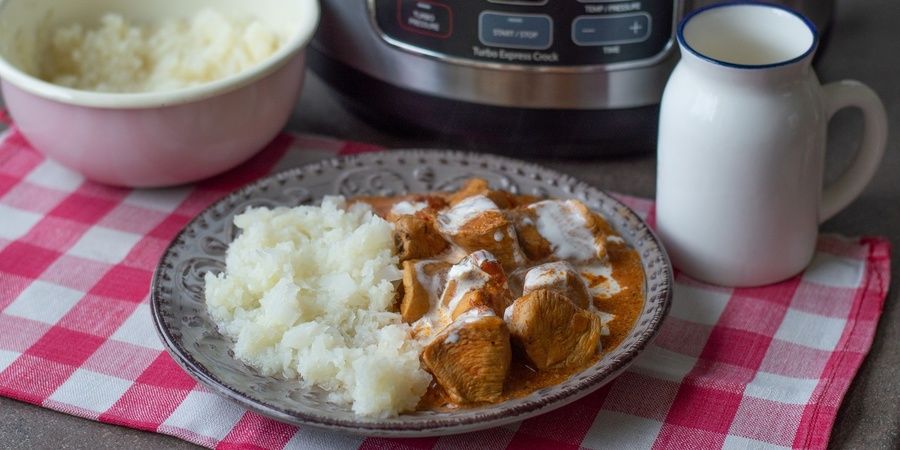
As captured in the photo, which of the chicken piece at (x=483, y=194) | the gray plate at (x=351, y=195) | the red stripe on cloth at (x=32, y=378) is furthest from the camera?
the chicken piece at (x=483, y=194)

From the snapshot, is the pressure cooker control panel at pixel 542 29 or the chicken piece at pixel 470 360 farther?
the pressure cooker control panel at pixel 542 29

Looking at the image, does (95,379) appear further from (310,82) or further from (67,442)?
(310,82)

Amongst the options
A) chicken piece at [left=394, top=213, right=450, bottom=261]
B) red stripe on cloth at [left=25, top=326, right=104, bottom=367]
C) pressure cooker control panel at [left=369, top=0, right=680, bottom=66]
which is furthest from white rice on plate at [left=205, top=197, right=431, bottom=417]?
pressure cooker control panel at [left=369, top=0, right=680, bottom=66]

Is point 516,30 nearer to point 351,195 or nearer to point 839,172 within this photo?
point 351,195

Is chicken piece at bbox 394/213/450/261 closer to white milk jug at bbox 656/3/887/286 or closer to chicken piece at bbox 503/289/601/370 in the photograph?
chicken piece at bbox 503/289/601/370

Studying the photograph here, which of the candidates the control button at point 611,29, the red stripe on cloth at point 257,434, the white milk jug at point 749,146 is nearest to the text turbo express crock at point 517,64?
the control button at point 611,29

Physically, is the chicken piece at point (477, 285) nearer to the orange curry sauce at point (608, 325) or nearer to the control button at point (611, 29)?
the orange curry sauce at point (608, 325)
